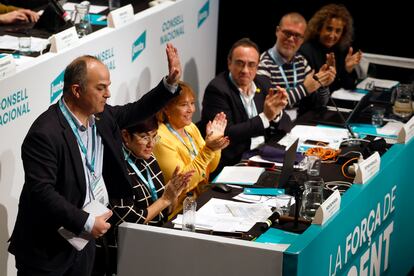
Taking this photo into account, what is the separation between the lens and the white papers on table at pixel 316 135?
5732mm

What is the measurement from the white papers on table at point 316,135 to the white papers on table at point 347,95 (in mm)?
932

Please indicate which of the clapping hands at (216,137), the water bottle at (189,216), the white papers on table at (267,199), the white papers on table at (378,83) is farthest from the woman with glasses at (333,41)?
the water bottle at (189,216)

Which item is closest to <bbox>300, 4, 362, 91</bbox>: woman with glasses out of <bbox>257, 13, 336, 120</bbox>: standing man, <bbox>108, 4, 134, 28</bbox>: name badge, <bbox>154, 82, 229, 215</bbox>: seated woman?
<bbox>257, 13, 336, 120</bbox>: standing man

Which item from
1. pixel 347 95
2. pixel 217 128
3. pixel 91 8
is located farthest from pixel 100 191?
pixel 347 95

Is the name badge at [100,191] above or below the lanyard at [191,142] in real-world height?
above

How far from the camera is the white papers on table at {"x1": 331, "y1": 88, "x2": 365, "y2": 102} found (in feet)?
22.7

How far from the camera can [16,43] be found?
5.61 meters

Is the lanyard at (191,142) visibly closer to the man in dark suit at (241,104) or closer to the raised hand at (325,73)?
the man in dark suit at (241,104)

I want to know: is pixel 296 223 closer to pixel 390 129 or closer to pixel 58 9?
pixel 390 129

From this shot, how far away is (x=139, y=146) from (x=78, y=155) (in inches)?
25.2

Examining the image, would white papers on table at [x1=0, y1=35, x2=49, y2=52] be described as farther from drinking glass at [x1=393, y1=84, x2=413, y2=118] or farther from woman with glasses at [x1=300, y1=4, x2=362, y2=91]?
drinking glass at [x1=393, y1=84, x2=413, y2=118]

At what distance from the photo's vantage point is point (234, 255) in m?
3.62

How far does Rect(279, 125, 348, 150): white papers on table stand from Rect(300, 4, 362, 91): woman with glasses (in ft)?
3.19

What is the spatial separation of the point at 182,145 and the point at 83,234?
131cm
